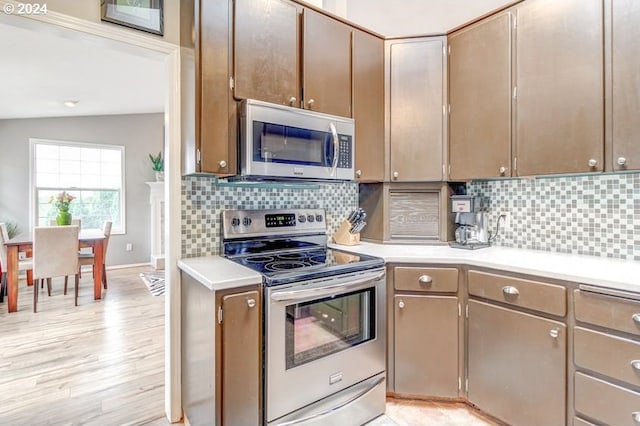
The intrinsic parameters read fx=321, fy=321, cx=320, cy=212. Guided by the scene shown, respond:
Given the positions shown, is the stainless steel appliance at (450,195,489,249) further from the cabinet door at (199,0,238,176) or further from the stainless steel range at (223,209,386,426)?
the cabinet door at (199,0,238,176)

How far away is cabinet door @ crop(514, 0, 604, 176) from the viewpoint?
1.62 m

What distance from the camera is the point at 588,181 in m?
1.88

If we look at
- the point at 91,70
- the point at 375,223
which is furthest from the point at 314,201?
the point at 91,70

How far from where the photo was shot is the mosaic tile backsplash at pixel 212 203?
185 centimetres

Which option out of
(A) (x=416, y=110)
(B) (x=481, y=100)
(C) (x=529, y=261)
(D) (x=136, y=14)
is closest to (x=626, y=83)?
(B) (x=481, y=100)

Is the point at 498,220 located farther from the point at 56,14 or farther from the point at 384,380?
the point at 56,14

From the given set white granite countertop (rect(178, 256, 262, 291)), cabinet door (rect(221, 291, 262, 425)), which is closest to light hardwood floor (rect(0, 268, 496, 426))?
cabinet door (rect(221, 291, 262, 425))

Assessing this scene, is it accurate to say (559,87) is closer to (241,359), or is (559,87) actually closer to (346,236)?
(346,236)

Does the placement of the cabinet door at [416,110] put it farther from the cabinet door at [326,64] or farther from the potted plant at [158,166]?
the potted plant at [158,166]

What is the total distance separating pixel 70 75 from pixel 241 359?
3.96 m

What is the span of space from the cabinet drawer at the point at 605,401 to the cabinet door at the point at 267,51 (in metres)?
1.97

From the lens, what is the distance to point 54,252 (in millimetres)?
3633

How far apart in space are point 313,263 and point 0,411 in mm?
2034

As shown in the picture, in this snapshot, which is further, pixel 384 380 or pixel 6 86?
pixel 6 86
